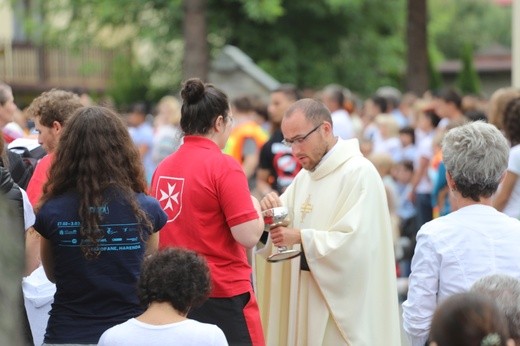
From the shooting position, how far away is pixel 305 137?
6.08 metres

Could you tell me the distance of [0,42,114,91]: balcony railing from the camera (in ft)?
103

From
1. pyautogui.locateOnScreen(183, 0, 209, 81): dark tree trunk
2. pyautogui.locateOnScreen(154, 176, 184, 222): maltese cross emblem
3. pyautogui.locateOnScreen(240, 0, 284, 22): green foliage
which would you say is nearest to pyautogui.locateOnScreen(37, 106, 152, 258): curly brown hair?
pyautogui.locateOnScreen(154, 176, 184, 222): maltese cross emblem

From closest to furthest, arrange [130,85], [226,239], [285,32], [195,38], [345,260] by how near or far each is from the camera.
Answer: [226,239] → [345,260] → [195,38] → [285,32] → [130,85]

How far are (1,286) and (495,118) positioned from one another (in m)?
6.32

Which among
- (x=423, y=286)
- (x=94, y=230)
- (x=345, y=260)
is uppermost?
(x=94, y=230)

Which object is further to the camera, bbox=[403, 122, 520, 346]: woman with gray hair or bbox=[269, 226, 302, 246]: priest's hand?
bbox=[269, 226, 302, 246]: priest's hand

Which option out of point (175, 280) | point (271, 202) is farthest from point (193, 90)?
point (175, 280)

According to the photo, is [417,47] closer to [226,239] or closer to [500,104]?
[500,104]

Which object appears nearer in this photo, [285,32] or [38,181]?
[38,181]

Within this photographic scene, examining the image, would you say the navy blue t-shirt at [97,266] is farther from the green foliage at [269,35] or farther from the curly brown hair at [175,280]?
the green foliage at [269,35]

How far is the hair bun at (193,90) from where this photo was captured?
570 cm

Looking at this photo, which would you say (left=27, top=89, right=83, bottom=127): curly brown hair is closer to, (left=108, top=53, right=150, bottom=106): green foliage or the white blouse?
the white blouse

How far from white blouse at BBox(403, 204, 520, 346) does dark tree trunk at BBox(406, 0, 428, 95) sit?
1702 cm

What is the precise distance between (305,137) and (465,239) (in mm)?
1438
